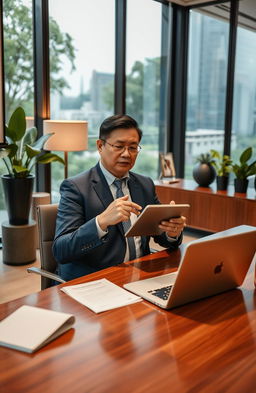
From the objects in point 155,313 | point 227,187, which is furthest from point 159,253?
point 227,187

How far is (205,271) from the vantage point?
130cm

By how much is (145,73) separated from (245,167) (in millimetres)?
1705

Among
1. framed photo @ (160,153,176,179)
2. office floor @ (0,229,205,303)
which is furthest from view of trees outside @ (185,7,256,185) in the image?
office floor @ (0,229,205,303)

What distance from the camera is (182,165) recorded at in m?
5.13

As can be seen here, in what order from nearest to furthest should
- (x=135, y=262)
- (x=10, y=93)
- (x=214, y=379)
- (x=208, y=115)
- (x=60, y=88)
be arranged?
(x=214, y=379) → (x=135, y=262) → (x=10, y=93) → (x=60, y=88) → (x=208, y=115)

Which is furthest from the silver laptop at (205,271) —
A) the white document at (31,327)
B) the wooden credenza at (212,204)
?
the wooden credenza at (212,204)

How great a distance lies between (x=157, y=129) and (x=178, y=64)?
0.78 m

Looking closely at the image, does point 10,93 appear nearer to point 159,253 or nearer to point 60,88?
point 60,88

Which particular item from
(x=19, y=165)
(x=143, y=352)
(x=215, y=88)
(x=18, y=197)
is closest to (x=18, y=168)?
(x=19, y=165)

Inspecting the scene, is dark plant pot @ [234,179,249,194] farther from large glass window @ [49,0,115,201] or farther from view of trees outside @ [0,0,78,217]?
view of trees outside @ [0,0,78,217]

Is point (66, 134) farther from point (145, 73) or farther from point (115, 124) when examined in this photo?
point (145, 73)

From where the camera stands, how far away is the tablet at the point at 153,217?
1591 millimetres

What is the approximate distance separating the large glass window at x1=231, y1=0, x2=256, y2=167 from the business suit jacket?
3.09m

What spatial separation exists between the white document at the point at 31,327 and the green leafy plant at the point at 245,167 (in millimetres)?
2807
